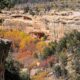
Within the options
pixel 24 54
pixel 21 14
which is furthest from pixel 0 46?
pixel 21 14

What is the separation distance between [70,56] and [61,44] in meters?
5.36

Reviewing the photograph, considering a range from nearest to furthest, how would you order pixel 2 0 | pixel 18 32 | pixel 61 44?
pixel 2 0
pixel 61 44
pixel 18 32

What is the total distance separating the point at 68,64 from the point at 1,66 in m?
18.2

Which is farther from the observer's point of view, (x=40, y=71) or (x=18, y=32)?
(x=18, y=32)

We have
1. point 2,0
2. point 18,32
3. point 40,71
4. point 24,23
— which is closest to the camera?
point 2,0

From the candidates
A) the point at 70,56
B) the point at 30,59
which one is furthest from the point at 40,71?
the point at 30,59

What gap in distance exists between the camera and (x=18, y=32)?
51.5 metres

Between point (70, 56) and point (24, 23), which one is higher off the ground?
point (70, 56)

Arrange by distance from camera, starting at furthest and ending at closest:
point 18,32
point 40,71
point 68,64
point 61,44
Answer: point 18,32, point 61,44, point 40,71, point 68,64

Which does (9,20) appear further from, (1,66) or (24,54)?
(1,66)

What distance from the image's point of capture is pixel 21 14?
206 ft

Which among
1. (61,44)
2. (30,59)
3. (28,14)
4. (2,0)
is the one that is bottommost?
(28,14)

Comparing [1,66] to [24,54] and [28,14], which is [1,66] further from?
[28,14]

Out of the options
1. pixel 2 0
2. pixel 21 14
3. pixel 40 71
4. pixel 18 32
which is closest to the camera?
pixel 2 0
